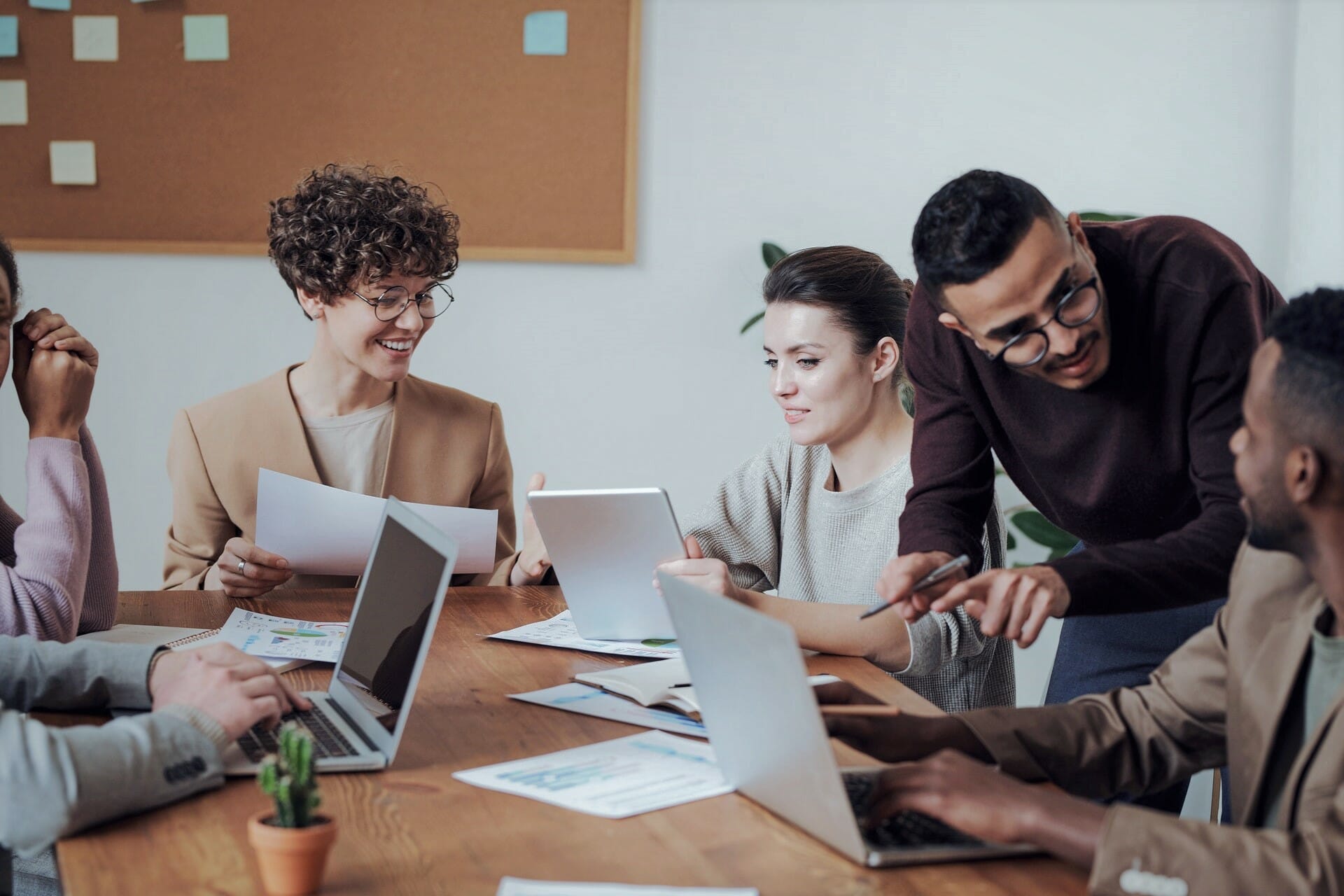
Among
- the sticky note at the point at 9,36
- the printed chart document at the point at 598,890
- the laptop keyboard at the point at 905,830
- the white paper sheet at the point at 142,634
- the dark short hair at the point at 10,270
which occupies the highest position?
the sticky note at the point at 9,36

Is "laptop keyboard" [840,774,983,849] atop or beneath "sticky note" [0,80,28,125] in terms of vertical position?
beneath

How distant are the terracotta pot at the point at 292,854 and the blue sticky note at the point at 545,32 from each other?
2.47 metres

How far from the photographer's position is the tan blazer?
86.5 inches

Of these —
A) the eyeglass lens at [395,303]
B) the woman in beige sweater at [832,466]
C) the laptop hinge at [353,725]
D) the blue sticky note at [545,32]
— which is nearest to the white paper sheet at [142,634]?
the laptop hinge at [353,725]

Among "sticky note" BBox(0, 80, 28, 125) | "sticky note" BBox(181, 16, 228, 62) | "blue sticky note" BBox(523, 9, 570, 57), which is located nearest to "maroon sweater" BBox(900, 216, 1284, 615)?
"blue sticky note" BBox(523, 9, 570, 57)

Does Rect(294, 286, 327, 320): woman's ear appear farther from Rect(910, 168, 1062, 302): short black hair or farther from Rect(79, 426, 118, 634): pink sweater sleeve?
Rect(910, 168, 1062, 302): short black hair

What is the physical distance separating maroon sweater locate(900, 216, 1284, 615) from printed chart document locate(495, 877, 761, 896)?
2.09 feet

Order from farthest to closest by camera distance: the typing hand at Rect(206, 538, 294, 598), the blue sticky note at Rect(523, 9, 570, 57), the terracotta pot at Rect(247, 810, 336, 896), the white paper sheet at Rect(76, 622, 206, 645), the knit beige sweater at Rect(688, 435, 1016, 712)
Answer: the blue sticky note at Rect(523, 9, 570, 57)
the typing hand at Rect(206, 538, 294, 598)
the knit beige sweater at Rect(688, 435, 1016, 712)
the white paper sheet at Rect(76, 622, 206, 645)
the terracotta pot at Rect(247, 810, 336, 896)

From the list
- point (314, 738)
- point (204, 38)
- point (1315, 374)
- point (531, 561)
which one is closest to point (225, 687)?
point (314, 738)

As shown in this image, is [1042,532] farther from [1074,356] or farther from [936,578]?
[936,578]

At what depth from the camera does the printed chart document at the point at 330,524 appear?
194 centimetres

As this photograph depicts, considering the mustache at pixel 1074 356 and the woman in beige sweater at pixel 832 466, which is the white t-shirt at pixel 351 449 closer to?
the woman in beige sweater at pixel 832 466

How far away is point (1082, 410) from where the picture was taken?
1.68m

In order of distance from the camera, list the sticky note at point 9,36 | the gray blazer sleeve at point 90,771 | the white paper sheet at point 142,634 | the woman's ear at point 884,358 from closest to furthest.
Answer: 1. the gray blazer sleeve at point 90,771
2. the white paper sheet at point 142,634
3. the woman's ear at point 884,358
4. the sticky note at point 9,36
